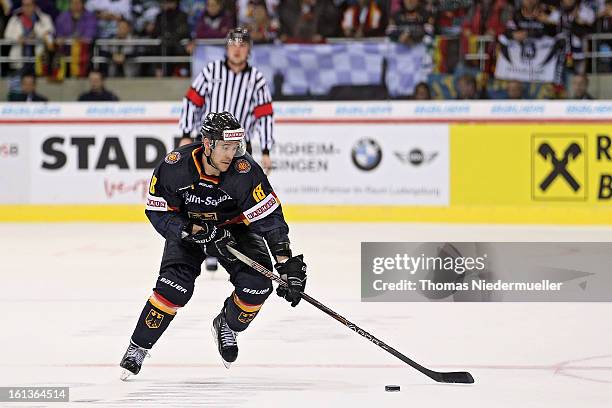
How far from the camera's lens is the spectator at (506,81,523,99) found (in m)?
12.0

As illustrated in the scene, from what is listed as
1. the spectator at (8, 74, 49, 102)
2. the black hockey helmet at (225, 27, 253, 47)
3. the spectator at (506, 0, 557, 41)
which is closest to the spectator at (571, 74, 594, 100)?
the spectator at (506, 0, 557, 41)

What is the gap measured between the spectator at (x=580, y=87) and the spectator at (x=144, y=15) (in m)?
4.24

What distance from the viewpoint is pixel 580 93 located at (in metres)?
11.9

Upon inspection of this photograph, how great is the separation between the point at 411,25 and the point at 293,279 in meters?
7.43

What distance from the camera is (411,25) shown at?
12.1m

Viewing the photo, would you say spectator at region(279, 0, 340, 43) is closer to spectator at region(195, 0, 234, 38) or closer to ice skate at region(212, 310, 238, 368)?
spectator at region(195, 0, 234, 38)

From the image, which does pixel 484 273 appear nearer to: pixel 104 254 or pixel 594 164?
pixel 104 254

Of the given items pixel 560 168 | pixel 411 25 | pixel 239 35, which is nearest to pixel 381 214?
pixel 560 168

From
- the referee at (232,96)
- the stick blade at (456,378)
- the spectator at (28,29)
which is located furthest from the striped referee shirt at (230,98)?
the spectator at (28,29)

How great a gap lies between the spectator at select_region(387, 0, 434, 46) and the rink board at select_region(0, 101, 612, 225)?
2.09 ft

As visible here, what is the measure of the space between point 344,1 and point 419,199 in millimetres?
2276

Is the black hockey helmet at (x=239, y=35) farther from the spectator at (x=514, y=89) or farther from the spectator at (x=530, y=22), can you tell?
the spectator at (x=530, y=22)

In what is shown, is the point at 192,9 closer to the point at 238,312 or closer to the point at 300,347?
the point at 300,347

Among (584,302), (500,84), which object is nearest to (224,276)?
(584,302)
